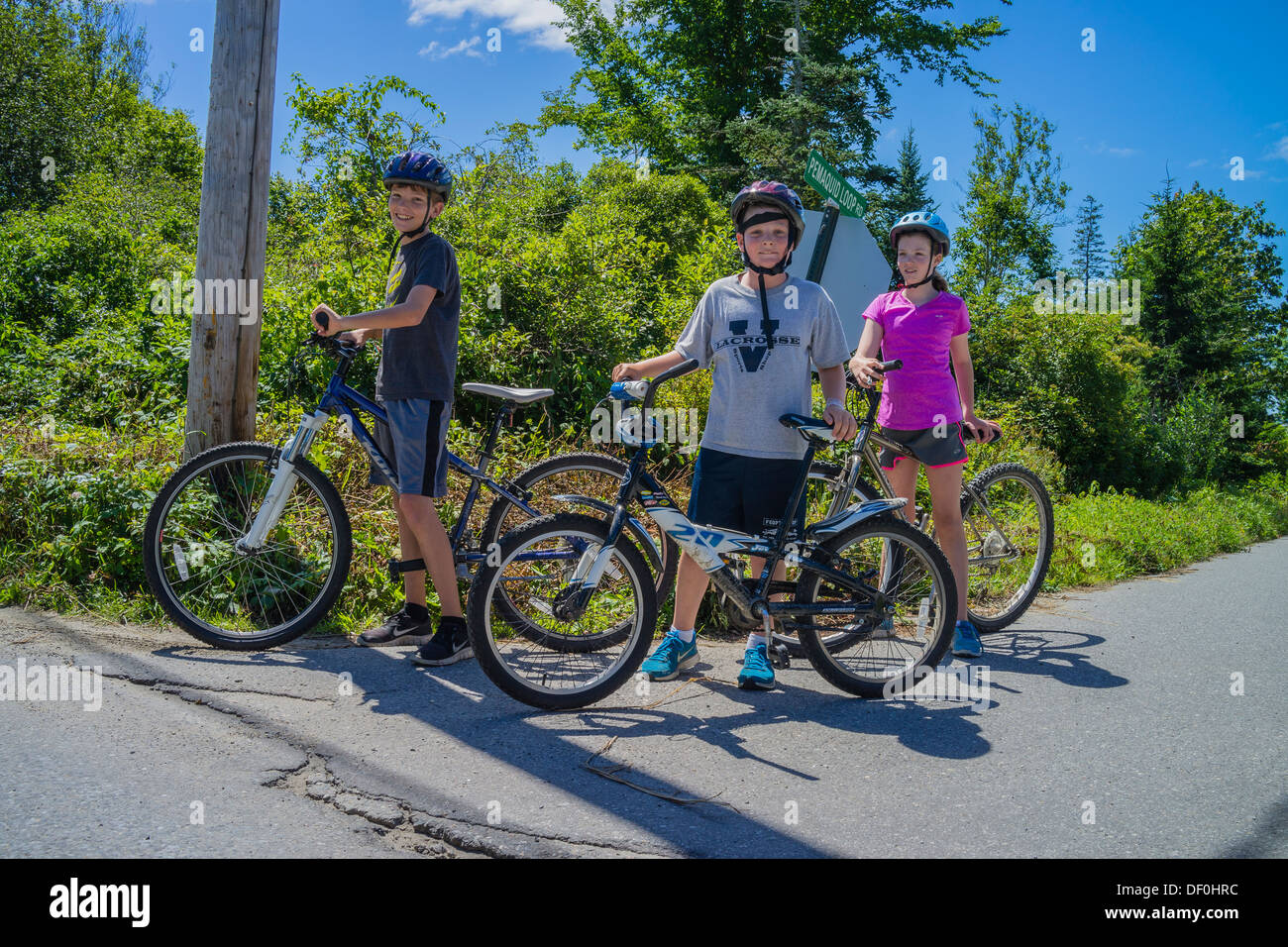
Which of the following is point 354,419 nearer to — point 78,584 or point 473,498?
point 473,498

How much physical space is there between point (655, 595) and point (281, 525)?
2.09 m

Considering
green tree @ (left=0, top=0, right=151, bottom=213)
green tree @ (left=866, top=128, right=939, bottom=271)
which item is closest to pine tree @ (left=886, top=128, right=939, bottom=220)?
green tree @ (left=866, top=128, right=939, bottom=271)

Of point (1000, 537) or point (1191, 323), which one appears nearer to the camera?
point (1000, 537)

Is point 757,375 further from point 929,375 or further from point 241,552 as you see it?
point 241,552

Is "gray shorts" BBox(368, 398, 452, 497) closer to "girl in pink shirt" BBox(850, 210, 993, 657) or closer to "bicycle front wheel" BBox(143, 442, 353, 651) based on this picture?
"bicycle front wheel" BBox(143, 442, 353, 651)

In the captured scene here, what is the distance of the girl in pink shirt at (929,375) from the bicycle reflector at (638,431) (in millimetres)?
1357

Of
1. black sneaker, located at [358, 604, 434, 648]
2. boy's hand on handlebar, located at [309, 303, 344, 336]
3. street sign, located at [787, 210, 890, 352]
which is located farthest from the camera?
street sign, located at [787, 210, 890, 352]

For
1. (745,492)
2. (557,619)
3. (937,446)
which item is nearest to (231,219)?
(557,619)

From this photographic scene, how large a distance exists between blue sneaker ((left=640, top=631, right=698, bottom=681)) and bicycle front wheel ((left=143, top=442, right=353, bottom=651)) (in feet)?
4.85

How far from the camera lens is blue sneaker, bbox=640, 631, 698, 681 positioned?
3.95m

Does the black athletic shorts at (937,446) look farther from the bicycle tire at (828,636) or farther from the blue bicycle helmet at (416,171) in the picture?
the blue bicycle helmet at (416,171)

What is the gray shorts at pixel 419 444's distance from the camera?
4.08 metres

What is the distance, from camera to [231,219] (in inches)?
199
